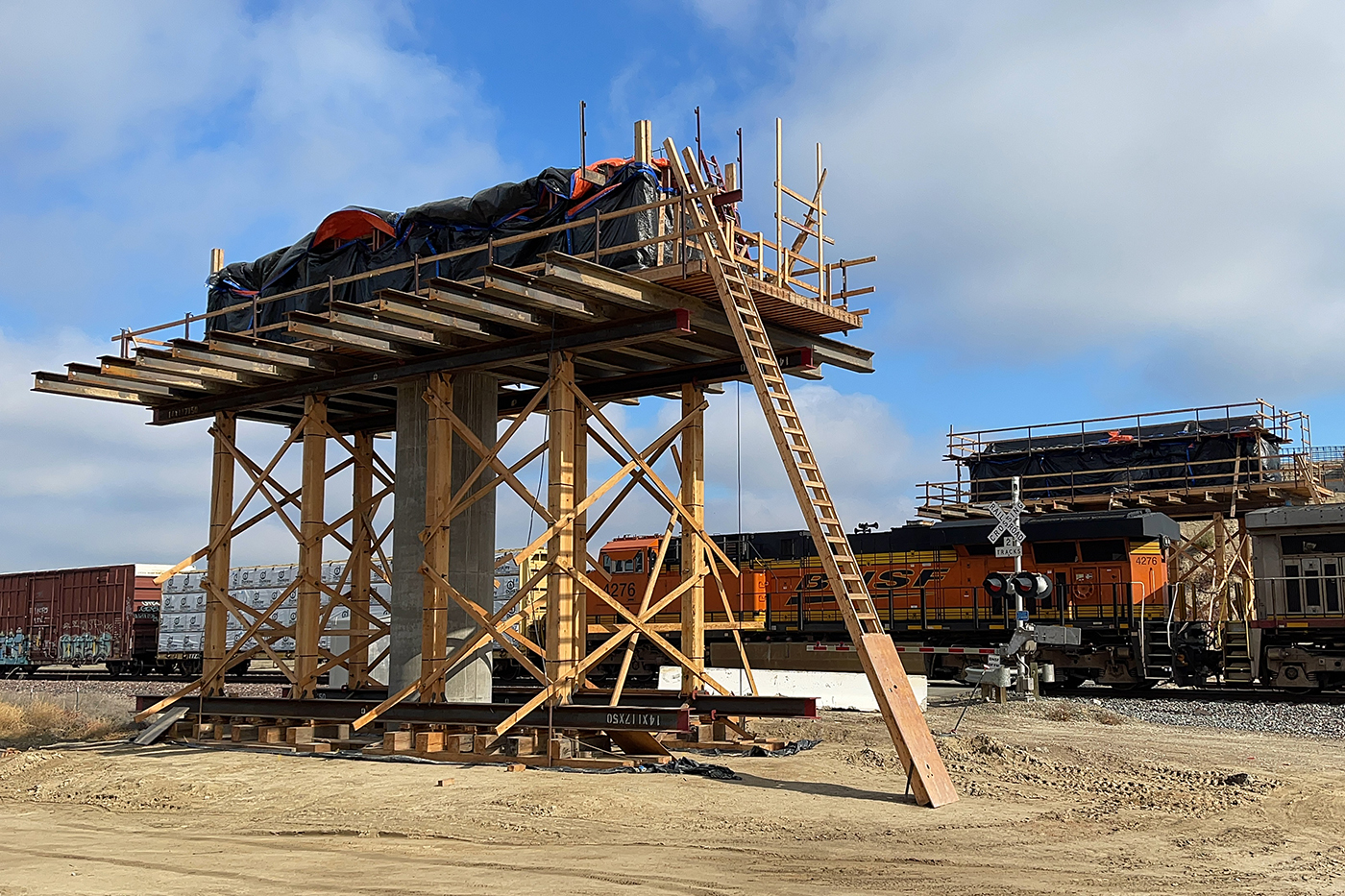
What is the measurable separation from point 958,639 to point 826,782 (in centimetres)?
1797

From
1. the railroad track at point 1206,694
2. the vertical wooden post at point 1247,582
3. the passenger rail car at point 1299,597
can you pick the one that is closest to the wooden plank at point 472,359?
the railroad track at point 1206,694

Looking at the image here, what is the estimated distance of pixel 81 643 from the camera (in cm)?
4166

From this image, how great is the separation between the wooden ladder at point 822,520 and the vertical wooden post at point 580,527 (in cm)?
333

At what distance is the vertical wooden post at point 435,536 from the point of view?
15648 millimetres

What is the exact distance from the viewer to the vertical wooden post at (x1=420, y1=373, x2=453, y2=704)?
15.6m

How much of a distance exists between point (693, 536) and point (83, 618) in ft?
110

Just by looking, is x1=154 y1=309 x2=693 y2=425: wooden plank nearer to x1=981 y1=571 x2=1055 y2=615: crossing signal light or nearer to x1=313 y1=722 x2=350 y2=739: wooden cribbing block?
x1=313 y1=722 x2=350 y2=739: wooden cribbing block

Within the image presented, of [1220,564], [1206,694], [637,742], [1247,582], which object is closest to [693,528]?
[637,742]

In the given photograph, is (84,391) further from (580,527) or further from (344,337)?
(580,527)

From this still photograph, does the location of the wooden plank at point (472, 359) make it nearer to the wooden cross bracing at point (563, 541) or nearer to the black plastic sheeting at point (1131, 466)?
the wooden cross bracing at point (563, 541)

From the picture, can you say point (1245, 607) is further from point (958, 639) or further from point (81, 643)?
point (81, 643)

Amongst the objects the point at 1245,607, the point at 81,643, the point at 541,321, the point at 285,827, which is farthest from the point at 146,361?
the point at 81,643

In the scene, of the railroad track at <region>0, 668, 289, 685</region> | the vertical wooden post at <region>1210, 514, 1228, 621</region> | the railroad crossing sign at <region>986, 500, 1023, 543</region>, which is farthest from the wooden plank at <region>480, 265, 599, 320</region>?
the railroad track at <region>0, 668, 289, 685</region>

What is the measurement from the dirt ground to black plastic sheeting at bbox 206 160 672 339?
251 inches
